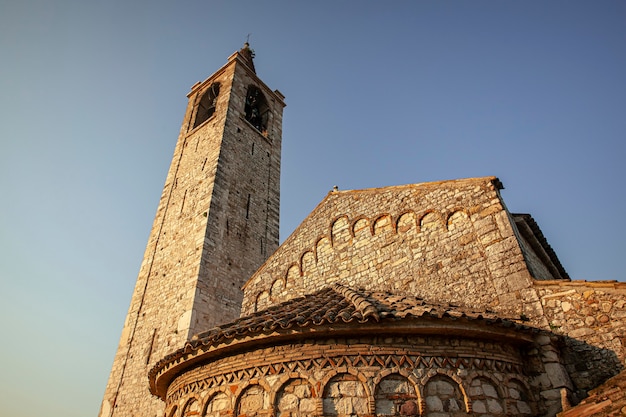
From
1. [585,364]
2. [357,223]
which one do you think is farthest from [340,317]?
[357,223]

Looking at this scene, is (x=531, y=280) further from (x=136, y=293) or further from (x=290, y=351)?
(x=136, y=293)

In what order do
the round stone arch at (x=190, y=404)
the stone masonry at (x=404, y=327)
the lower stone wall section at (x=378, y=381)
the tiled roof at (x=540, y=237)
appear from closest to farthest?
the lower stone wall section at (x=378, y=381) < the stone masonry at (x=404, y=327) < the round stone arch at (x=190, y=404) < the tiled roof at (x=540, y=237)

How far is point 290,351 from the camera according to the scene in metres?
5.04

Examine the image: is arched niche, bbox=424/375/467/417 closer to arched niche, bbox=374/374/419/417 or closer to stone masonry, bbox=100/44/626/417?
stone masonry, bbox=100/44/626/417

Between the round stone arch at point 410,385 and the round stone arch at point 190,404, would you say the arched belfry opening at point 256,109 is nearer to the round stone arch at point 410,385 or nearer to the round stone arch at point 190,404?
the round stone arch at point 190,404

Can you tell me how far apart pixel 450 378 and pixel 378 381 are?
94 cm

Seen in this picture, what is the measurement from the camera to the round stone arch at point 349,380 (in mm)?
4473

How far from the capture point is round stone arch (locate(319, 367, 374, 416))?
4473mm

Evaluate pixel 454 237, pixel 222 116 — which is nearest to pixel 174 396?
pixel 454 237

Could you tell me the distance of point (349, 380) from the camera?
184 inches

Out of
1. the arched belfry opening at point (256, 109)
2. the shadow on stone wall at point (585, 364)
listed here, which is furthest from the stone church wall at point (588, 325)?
the arched belfry opening at point (256, 109)

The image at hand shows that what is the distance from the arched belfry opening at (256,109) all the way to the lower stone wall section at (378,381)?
51.4ft

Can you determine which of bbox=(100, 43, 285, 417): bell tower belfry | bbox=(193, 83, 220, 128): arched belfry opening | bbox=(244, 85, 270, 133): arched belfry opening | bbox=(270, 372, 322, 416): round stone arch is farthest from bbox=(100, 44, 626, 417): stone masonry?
bbox=(193, 83, 220, 128): arched belfry opening

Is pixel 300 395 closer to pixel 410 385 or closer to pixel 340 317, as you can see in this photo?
pixel 340 317
